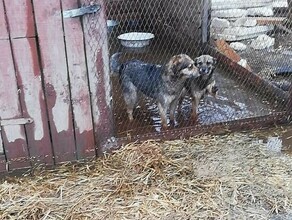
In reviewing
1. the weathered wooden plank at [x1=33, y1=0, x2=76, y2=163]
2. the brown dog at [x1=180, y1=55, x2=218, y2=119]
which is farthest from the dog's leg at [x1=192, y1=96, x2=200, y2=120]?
the weathered wooden plank at [x1=33, y1=0, x2=76, y2=163]

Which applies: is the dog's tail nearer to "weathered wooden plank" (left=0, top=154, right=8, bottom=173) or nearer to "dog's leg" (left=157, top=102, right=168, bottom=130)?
"dog's leg" (left=157, top=102, right=168, bottom=130)

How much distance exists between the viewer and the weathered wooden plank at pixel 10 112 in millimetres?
3537

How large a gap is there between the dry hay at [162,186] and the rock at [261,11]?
422 centimetres

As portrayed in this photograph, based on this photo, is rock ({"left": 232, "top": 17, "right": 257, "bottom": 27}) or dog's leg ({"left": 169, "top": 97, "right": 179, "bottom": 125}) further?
rock ({"left": 232, "top": 17, "right": 257, "bottom": 27})

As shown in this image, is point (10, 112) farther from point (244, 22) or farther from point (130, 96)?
point (244, 22)

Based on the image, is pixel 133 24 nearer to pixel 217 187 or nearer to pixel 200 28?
pixel 200 28

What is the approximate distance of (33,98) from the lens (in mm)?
3715

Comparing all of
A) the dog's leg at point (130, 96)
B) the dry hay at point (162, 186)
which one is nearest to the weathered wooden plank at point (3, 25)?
the dry hay at point (162, 186)

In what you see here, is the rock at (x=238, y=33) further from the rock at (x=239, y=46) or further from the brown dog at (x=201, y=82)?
the brown dog at (x=201, y=82)

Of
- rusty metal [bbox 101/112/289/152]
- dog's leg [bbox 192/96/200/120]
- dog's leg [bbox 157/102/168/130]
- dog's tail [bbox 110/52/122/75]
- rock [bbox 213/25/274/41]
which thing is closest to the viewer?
rusty metal [bbox 101/112/289/152]

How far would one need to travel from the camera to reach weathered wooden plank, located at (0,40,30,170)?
11.6ft

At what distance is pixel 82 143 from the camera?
4.02 metres

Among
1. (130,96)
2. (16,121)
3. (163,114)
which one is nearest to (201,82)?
(163,114)

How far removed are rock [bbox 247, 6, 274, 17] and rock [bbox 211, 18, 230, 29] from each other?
0.59 metres
